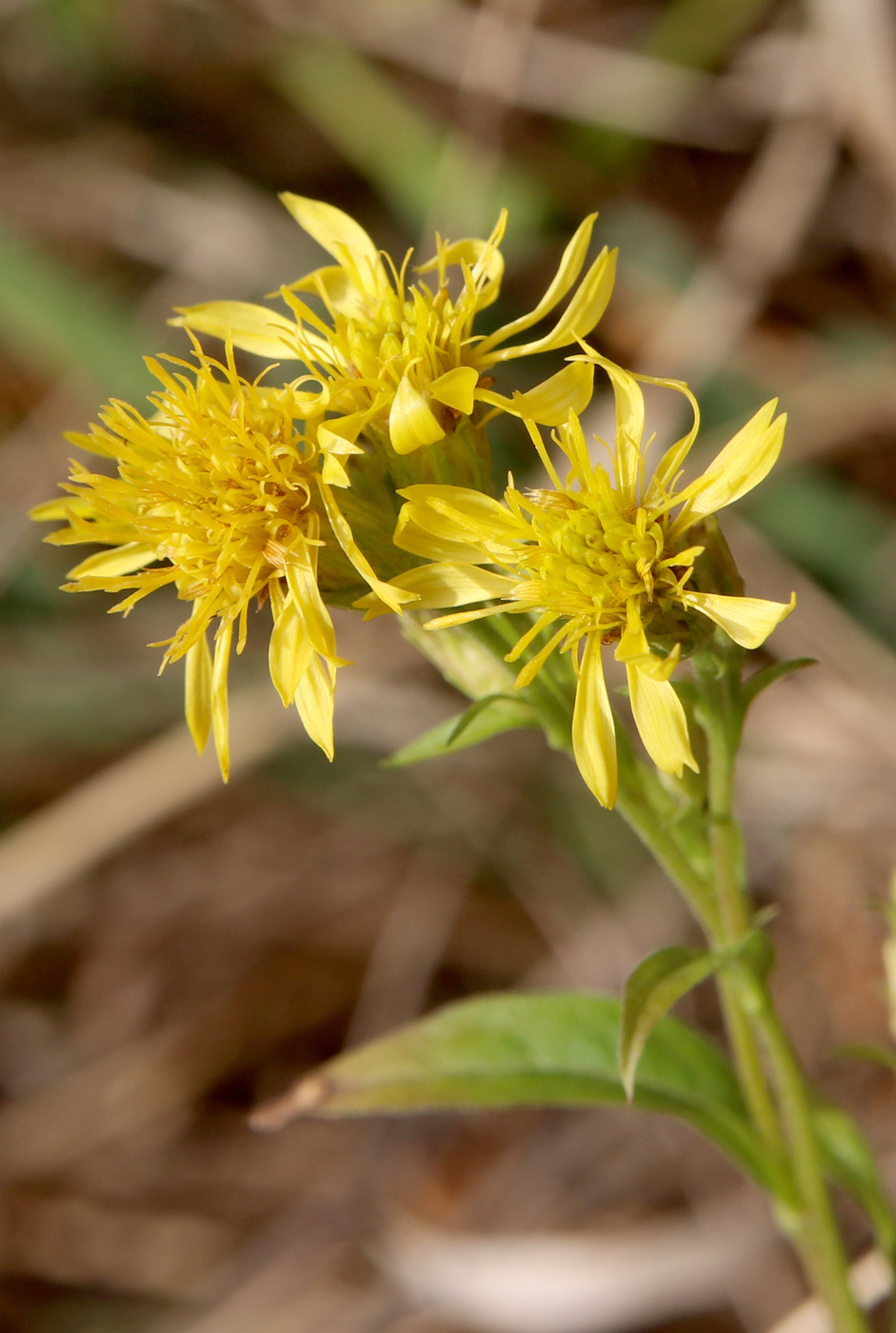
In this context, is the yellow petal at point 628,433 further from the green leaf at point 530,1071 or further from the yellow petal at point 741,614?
the green leaf at point 530,1071

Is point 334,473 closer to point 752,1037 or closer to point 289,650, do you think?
point 289,650

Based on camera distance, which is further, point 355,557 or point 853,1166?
point 853,1166

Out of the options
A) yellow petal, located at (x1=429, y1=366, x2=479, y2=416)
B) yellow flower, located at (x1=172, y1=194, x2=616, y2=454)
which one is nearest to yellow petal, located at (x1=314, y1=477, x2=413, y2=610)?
yellow flower, located at (x1=172, y1=194, x2=616, y2=454)

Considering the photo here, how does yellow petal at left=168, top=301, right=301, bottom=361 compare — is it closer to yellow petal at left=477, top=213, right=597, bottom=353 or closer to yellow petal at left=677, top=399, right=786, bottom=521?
yellow petal at left=477, top=213, right=597, bottom=353

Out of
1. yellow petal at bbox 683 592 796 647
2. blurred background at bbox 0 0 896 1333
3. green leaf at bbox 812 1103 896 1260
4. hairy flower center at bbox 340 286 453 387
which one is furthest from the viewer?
blurred background at bbox 0 0 896 1333

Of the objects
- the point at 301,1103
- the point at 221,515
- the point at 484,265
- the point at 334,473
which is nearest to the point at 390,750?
the point at 301,1103

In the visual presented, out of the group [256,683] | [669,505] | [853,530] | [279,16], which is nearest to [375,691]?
[256,683]
